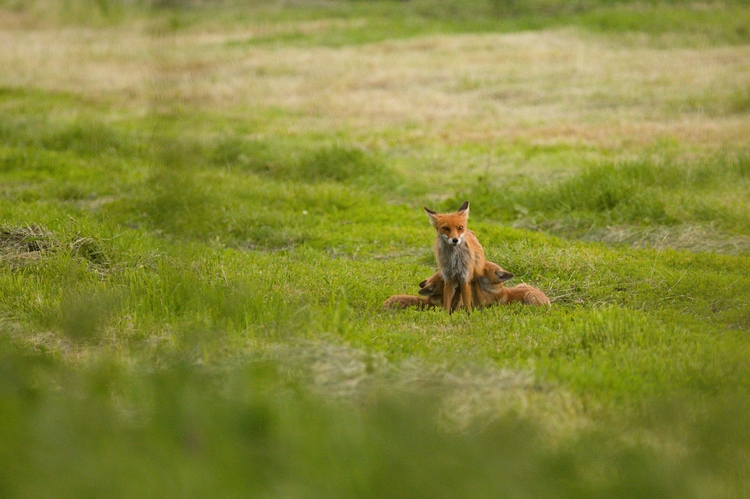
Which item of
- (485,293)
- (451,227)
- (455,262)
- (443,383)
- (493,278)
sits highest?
(443,383)

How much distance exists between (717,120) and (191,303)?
15.4 m

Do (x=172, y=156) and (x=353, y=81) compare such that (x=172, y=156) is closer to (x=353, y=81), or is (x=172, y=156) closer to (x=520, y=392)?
(x=520, y=392)

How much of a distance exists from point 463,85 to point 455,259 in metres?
19.2

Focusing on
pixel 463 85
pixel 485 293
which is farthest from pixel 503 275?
pixel 463 85

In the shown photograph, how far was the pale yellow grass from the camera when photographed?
61.2 ft

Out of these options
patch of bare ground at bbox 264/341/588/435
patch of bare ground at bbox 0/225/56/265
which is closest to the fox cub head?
patch of bare ground at bbox 264/341/588/435

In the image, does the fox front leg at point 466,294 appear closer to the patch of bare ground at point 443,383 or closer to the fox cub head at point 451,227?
the fox cub head at point 451,227

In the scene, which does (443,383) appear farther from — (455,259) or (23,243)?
(23,243)

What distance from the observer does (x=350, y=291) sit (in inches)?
310

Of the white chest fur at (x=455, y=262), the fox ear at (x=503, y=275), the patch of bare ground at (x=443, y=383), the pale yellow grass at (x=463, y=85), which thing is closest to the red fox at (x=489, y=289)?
the fox ear at (x=503, y=275)

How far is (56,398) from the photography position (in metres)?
3.23

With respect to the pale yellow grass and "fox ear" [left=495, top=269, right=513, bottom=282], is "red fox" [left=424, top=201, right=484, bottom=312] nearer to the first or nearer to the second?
"fox ear" [left=495, top=269, right=513, bottom=282]

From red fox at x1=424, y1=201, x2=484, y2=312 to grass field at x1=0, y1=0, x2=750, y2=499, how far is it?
590mm

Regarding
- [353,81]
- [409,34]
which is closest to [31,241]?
[353,81]
